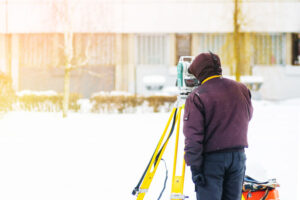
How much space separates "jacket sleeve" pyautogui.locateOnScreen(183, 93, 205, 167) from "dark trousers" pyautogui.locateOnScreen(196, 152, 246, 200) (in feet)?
0.34

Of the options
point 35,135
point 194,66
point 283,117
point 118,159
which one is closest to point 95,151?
point 118,159

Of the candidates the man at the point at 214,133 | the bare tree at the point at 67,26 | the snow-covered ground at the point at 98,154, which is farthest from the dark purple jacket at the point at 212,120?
the bare tree at the point at 67,26

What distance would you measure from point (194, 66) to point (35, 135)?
8614 mm

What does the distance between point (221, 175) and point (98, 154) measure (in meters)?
5.89

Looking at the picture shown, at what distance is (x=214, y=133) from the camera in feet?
12.4

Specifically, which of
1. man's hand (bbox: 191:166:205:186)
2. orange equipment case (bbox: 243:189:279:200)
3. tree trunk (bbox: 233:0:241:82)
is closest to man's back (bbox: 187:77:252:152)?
man's hand (bbox: 191:166:205:186)

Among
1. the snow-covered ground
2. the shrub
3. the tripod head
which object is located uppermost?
the tripod head

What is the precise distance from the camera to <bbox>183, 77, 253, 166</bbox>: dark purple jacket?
3.70 meters

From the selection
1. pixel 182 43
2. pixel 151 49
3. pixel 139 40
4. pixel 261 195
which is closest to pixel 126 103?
pixel 151 49

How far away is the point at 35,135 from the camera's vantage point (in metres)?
11.7

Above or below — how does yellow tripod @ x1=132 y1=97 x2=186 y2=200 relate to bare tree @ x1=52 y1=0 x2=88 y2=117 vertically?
below

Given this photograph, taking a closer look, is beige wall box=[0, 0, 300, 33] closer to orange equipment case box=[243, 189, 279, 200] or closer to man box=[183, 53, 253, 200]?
orange equipment case box=[243, 189, 279, 200]

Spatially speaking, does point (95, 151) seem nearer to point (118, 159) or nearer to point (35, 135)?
point (118, 159)

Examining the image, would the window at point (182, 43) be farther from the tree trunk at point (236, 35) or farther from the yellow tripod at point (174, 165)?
the yellow tripod at point (174, 165)
